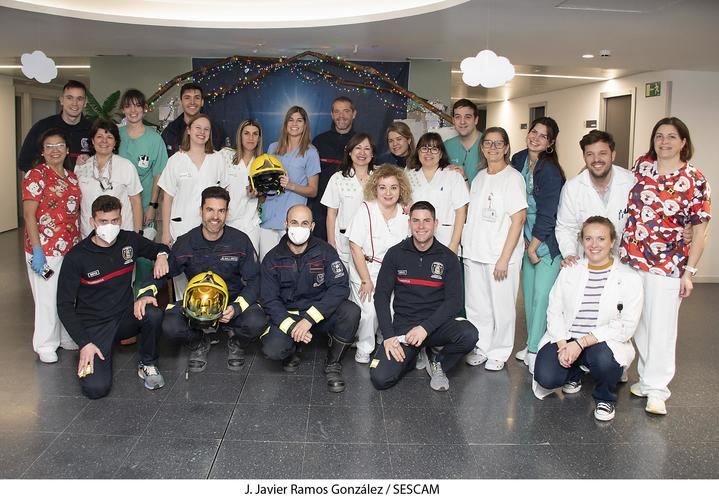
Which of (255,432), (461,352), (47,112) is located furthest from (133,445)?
(47,112)

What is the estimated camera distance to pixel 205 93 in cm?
671

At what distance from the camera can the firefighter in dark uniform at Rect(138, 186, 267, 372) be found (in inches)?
158

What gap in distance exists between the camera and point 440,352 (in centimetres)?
387

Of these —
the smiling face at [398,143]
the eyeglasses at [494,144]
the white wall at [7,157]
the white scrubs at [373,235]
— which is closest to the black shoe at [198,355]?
the white scrubs at [373,235]

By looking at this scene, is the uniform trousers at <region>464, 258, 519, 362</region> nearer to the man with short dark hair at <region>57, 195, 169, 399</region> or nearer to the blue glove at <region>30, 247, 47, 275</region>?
the man with short dark hair at <region>57, 195, 169, 399</region>

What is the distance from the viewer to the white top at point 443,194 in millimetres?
4262

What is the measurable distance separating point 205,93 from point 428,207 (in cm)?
372

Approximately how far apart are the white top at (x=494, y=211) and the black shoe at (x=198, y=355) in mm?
1790

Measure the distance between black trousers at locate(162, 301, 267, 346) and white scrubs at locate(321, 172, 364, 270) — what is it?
74 centimetres

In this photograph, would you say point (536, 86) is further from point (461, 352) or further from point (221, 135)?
point (461, 352)

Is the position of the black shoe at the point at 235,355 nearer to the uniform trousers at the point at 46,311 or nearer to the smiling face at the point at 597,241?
the uniform trousers at the point at 46,311

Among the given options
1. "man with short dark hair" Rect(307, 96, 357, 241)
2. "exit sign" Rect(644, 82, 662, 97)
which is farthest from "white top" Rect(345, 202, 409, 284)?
"exit sign" Rect(644, 82, 662, 97)

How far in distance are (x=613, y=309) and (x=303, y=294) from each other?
1784 millimetres

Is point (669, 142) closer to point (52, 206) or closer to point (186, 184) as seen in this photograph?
point (186, 184)
